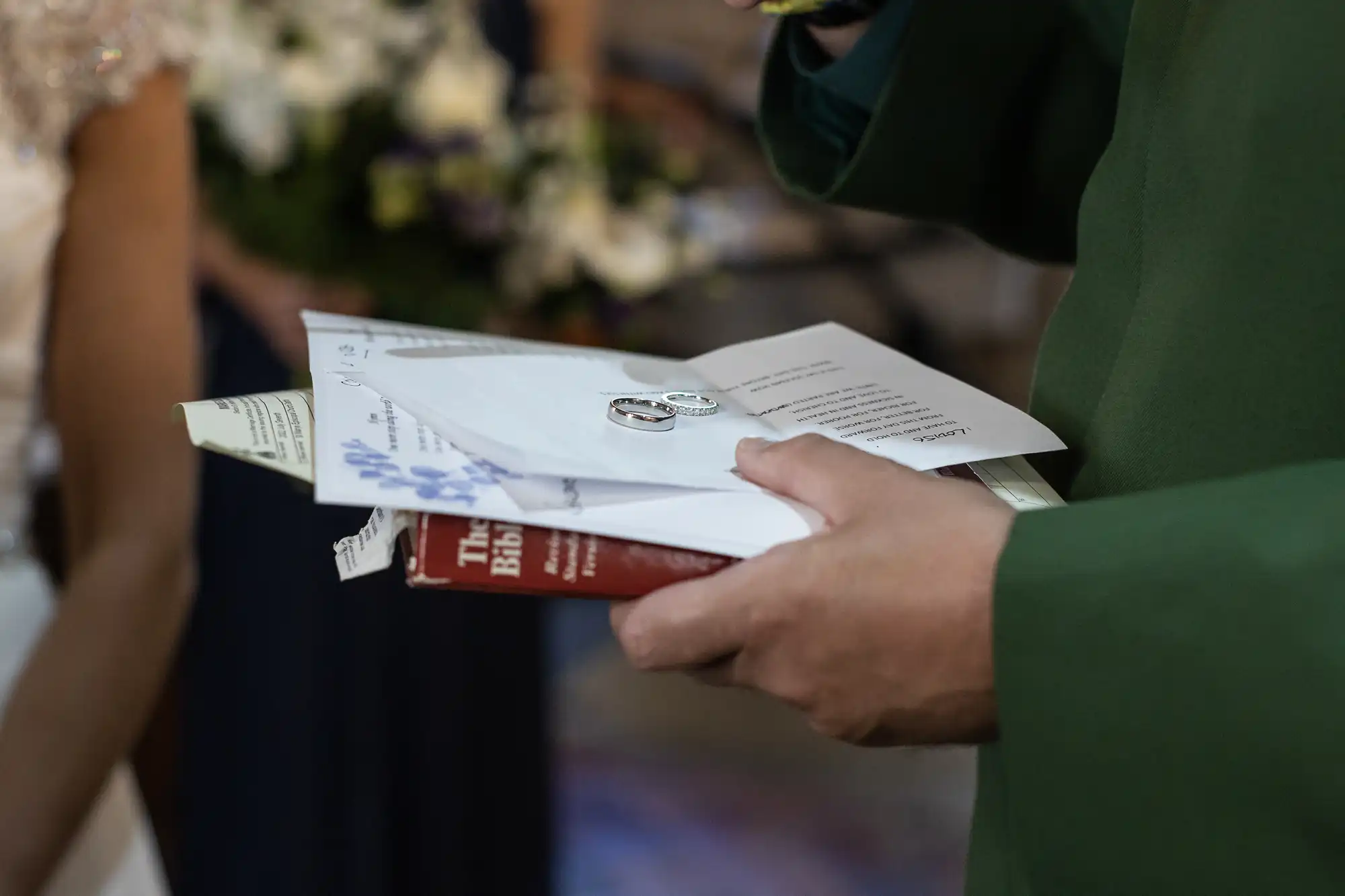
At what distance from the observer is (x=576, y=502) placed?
0.46 meters

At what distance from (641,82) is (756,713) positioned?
203cm

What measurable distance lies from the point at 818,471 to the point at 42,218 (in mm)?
782

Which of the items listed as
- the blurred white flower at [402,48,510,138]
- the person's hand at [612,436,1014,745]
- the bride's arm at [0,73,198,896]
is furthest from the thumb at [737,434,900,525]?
the blurred white flower at [402,48,510,138]

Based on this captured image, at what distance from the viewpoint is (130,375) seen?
102cm

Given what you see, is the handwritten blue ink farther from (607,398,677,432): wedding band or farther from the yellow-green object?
the yellow-green object

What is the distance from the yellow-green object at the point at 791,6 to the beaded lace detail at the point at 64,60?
593 mm

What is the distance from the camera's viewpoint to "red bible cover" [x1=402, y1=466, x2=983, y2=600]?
0.43m

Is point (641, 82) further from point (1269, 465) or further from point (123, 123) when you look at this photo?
point (1269, 465)

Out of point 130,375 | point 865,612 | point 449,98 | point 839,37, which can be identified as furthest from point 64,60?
point 865,612

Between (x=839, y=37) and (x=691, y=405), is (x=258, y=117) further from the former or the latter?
(x=691, y=405)

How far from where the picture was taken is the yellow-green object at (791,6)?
66 cm

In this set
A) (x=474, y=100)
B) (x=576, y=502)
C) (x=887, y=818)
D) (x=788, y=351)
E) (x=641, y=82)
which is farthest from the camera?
(x=641, y=82)

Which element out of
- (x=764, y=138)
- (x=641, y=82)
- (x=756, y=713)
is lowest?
(x=756, y=713)

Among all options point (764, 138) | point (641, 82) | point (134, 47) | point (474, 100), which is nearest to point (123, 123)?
point (134, 47)
